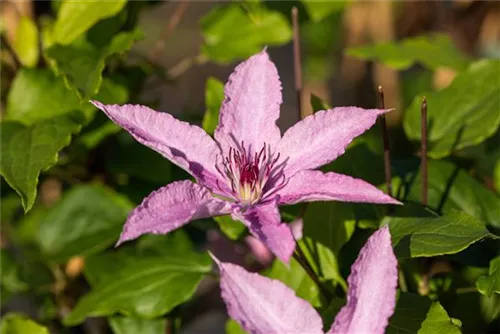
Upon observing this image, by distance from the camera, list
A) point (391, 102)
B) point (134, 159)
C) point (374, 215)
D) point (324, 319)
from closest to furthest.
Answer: point (324, 319), point (374, 215), point (134, 159), point (391, 102)

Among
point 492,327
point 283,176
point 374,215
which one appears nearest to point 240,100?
point 283,176

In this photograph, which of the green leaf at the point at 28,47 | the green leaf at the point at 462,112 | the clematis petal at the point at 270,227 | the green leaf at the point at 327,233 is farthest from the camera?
the green leaf at the point at 28,47

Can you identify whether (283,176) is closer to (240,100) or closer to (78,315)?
(240,100)

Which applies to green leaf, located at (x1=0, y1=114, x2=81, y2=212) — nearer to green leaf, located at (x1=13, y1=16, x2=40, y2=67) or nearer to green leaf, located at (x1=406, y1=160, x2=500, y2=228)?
green leaf, located at (x1=13, y1=16, x2=40, y2=67)

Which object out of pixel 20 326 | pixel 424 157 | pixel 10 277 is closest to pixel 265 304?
pixel 424 157

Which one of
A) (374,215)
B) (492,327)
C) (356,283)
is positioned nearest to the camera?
(356,283)

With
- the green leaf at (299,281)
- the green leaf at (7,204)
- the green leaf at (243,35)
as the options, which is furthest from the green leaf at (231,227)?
the green leaf at (7,204)

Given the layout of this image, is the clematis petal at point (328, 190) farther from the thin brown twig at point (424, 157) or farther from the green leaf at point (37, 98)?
the green leaf at point (37, 98)
